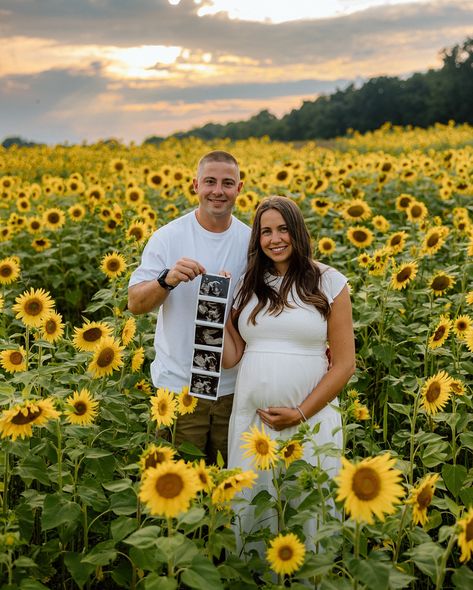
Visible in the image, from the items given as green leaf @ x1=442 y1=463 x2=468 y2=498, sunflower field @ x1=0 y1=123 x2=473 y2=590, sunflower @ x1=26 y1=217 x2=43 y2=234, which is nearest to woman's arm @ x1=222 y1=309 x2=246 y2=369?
sunflower field @ x1=0 y1=123 x2=473 y2=590

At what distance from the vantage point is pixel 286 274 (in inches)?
126

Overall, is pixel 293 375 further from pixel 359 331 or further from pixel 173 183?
pixel 173 183

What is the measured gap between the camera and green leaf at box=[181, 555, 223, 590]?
196 cm

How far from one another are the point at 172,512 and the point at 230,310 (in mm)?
1447

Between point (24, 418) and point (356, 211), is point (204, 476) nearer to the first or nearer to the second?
point (24, 418)

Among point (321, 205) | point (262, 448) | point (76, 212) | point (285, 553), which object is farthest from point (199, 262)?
point (76, 212)

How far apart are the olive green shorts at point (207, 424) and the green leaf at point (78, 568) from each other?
3.12 ft

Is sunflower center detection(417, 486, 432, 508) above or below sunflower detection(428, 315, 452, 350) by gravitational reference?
below

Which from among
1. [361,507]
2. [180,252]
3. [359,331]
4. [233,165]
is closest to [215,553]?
[361,507]

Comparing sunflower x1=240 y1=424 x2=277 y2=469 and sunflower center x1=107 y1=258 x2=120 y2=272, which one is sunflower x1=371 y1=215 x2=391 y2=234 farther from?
sunflower x1=240 y1=424 x2=277 y2=469

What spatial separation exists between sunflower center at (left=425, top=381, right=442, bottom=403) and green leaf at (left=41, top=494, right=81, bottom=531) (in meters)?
1.42

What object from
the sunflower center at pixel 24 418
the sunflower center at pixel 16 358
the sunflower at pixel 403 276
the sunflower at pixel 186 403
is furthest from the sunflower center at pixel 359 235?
the sunflower center at pixel 24 418

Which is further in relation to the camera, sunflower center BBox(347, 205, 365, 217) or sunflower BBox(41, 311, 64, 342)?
sunflower center BBox(347, 205, 365, 217)

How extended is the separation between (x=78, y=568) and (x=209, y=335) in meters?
1.03
